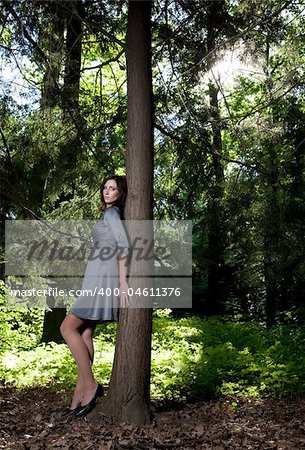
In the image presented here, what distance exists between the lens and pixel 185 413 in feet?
16.6

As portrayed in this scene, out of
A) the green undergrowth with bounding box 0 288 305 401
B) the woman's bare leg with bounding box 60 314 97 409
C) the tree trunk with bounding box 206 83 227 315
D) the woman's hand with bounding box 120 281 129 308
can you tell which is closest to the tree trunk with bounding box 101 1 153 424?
the woman's hand with bounding box 120 281 129 308

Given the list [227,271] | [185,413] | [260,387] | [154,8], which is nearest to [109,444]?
[185,413]

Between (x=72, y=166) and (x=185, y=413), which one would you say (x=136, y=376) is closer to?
(x=185, y=413)

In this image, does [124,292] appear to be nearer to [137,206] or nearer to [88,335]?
[88,335]

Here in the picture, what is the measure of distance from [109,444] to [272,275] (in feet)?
17.3

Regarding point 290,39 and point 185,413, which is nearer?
point 185,413

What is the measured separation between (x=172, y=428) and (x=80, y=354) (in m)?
1.11

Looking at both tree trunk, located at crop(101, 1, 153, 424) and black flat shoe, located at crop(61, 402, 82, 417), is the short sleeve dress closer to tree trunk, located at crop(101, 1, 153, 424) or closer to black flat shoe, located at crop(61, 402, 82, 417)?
tree trunk, located at crop(101, 1, 153, 424)

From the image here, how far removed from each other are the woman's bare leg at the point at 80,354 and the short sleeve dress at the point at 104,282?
12cm

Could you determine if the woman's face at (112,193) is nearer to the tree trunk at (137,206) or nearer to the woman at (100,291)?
the woman at (100,291)

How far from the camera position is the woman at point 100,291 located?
4703mm

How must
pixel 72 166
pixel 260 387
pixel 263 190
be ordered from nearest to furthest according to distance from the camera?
pixel 260 387, pixel 72 166, pixel 263 190

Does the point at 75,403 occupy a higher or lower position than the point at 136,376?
lower

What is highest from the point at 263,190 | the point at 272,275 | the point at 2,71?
the point at 2,71
